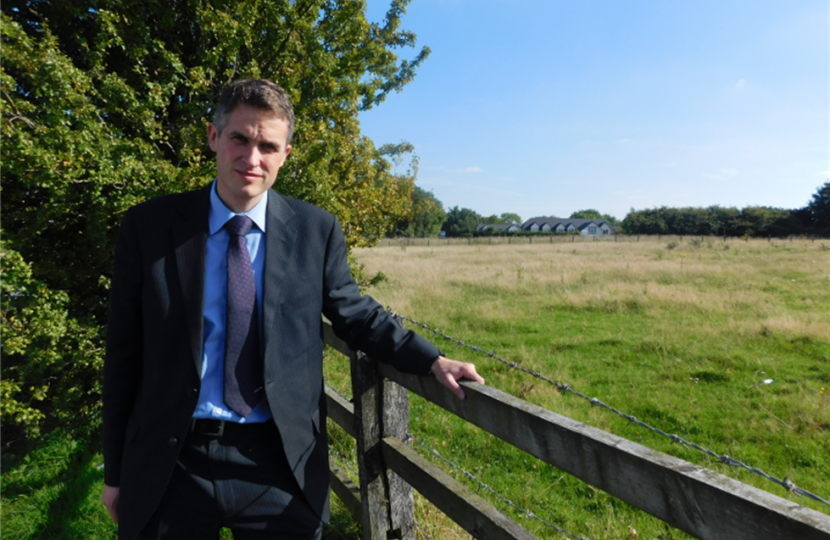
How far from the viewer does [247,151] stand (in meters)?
1.98

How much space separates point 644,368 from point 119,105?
8434 mm

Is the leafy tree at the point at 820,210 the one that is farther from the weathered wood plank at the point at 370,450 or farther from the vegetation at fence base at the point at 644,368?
the weathered wood plank at the point at 370,450

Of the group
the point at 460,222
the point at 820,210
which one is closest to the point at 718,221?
the point at 820,210

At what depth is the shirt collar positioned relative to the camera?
2.05 metres

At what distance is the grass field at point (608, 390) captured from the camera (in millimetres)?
4242

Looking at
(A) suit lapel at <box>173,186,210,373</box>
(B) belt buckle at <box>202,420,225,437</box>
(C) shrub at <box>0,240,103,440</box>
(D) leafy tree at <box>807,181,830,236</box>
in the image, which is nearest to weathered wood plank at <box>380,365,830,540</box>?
(B) belt buckle at <box>202,420,225,437</box>

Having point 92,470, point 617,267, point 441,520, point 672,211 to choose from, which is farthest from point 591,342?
point 672,211

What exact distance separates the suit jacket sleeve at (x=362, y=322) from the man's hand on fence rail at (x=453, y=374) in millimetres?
58

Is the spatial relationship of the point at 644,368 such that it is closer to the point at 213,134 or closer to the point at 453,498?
the point at 453,498

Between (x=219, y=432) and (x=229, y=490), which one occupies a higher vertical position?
(x=219, y=432)

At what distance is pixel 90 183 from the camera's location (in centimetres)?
492

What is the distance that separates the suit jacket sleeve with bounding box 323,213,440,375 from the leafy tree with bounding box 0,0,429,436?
355cm

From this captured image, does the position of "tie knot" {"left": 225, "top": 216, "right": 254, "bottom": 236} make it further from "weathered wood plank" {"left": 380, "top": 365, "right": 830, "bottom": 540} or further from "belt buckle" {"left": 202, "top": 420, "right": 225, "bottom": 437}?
"weathered wood plank" {"left": 380, "top": 365, "right": 830, "bottom": 540}

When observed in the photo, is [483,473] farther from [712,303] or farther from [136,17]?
[712,303]
